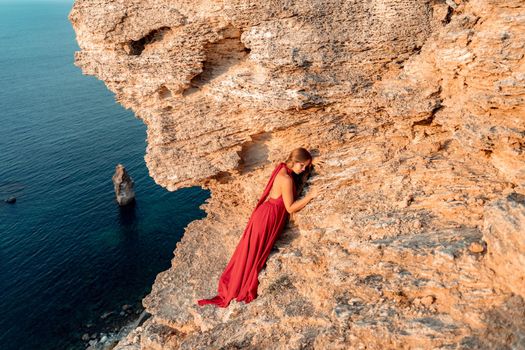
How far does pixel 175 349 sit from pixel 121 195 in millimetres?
35647

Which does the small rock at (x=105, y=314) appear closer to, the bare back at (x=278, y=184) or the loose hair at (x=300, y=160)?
the bare back at (x=278, y=184)

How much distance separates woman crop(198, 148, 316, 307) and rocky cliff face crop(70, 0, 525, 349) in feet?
1.41

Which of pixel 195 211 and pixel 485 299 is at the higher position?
pixel 485 299

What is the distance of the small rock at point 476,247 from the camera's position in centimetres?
810

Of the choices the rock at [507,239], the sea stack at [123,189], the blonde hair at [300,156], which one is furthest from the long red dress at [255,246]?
the sea stack at [123,189]

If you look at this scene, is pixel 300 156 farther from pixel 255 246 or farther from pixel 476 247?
pixel 476 247

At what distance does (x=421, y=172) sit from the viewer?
10398 millimetres

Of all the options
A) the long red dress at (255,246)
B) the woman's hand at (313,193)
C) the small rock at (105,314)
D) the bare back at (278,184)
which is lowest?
the small rock at (105,314)

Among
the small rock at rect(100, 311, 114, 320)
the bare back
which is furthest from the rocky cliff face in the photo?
the small rock at rect(100, 311, 114, 320)

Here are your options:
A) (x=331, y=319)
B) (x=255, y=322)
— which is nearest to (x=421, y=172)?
(x=331, y=319)

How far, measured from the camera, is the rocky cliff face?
829 centimetres

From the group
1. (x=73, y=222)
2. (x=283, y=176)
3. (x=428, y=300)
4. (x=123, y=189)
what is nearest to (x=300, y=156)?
(x=283, y=176)

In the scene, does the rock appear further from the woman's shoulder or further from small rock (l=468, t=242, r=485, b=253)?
the woman's shoulder

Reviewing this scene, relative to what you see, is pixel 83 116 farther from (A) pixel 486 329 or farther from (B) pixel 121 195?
(A) pixel 486 329
